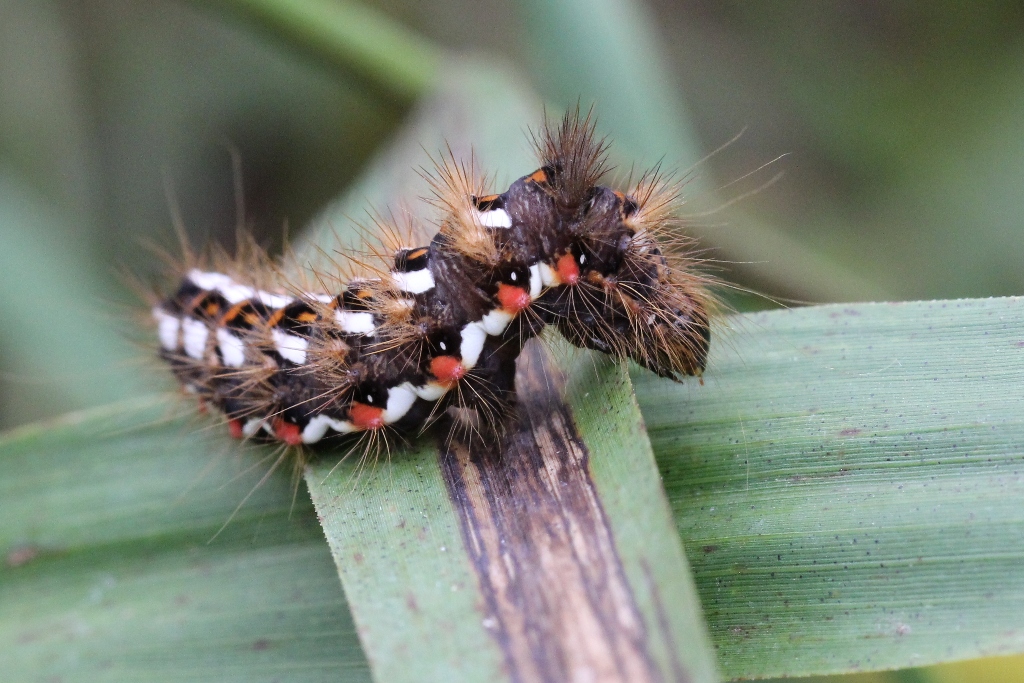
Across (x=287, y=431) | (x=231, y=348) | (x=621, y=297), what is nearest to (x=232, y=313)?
(x=231, y=348)

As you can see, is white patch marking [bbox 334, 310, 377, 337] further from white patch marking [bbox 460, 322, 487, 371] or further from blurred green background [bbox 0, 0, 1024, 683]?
blurred green background [bbox 0, 0, 1024, 683]

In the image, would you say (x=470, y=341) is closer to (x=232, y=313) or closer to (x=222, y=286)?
(x=232, y=313)

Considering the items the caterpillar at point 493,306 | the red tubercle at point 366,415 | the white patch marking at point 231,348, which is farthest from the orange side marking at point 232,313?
the red tubercle at point 366,415

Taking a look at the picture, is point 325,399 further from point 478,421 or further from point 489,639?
point 489,639

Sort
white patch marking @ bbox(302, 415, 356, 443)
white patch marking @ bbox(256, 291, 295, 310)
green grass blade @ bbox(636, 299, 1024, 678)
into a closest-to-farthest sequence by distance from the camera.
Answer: green grass blade @ bbox(636, 299, 1024, 678), white patch marking @ bbox(302, 415, 356, 443), white patch marking @ bbox(256, 291, 295, 310)

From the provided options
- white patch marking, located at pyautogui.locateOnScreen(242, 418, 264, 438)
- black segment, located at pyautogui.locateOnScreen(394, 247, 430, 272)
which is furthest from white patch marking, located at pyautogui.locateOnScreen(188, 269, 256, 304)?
black segment, located at pyautogui.locateOnScreen(394, 247, 430, 272)

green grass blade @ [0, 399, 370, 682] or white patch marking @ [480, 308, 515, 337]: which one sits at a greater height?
white patch marking @ [480, 308, 515, 337]
